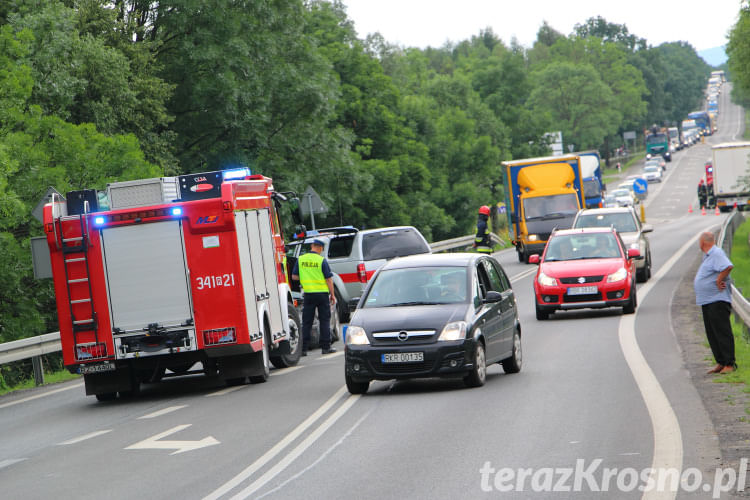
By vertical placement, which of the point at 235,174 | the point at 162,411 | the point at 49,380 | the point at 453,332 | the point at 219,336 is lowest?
the point at 49,380

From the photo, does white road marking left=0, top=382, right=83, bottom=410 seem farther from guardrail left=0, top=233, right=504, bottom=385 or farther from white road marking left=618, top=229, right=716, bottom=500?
white road marking left=618, top=229, right=716, bottom=500

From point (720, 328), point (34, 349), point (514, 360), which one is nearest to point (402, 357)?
point (514, 360)

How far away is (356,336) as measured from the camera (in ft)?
44.5

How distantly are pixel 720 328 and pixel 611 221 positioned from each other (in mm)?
15738

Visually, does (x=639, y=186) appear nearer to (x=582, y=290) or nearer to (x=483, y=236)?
(x=483, y=236)

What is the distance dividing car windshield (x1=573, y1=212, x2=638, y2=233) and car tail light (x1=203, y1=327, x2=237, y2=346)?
15.7m

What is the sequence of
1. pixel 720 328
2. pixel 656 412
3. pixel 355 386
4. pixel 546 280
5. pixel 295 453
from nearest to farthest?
pixel 295 453 < pixel 656 412 < pixel 720 328 < pixel 355 386 < pixel 546 280

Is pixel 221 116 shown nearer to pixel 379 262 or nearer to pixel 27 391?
pixel 379 262

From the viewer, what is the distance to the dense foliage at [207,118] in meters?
28.7

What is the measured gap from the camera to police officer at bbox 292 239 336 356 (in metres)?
18.5

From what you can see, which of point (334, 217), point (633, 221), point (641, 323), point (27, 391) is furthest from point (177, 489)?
point (334, 217)

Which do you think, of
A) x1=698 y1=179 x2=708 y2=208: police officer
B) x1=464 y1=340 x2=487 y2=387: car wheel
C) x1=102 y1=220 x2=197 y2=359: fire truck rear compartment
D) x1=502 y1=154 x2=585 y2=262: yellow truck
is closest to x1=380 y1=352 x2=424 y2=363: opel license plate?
x1=464 y1=340 x2=487 y2=387: car wheel

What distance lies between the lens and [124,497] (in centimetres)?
865

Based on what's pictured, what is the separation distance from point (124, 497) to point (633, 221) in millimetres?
21985
